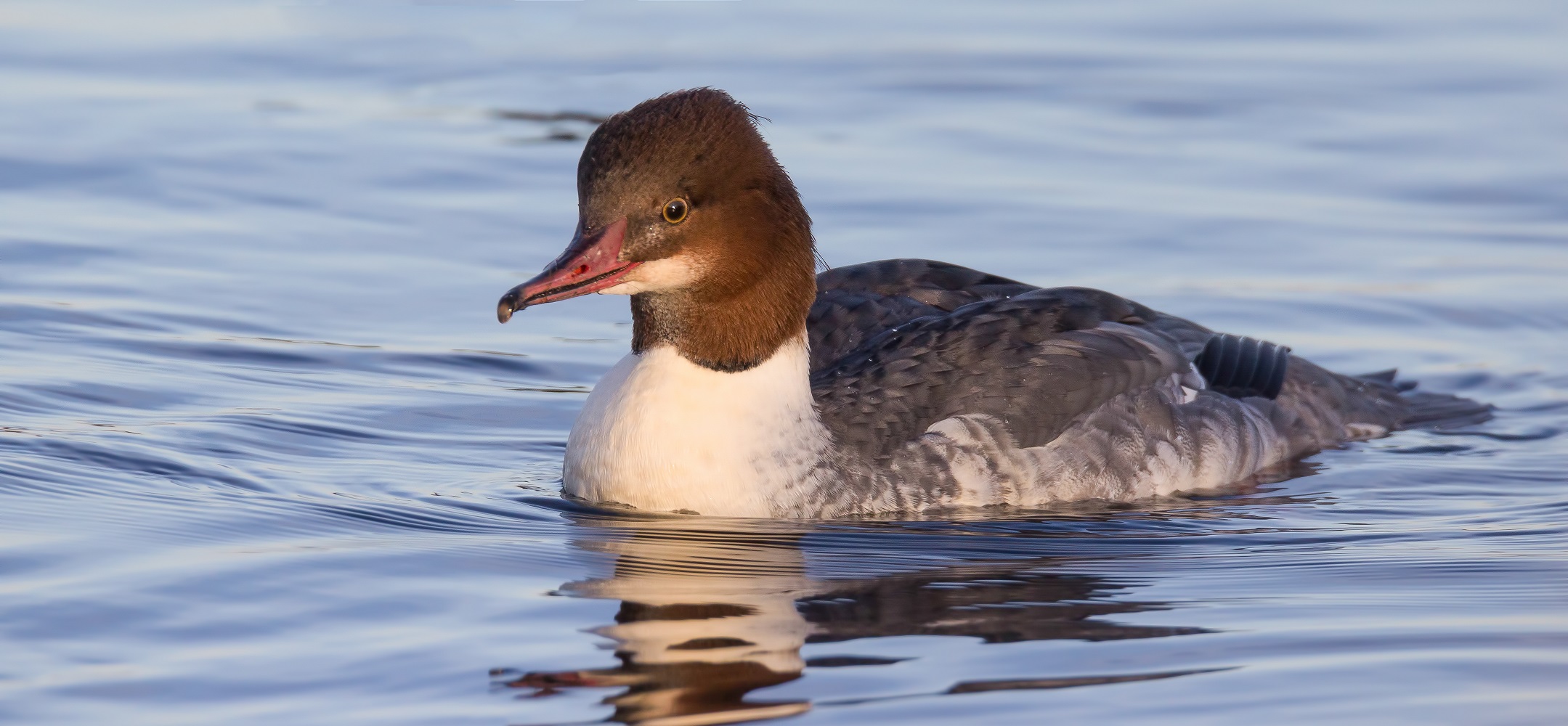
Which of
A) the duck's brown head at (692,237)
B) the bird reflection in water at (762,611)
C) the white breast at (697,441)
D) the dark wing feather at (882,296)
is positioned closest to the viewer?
the bird reflection in water at (762,611)

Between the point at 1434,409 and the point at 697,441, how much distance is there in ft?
14.2

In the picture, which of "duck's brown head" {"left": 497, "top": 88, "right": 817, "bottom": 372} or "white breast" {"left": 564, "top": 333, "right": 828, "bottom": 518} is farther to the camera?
Result: "white breast" {"left": 564, "top": 333, "right": 828, "bottom": 518}

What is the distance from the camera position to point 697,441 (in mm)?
8305

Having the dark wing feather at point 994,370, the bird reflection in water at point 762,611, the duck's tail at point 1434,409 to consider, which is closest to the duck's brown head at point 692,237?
the dark wing feather at point 994,370

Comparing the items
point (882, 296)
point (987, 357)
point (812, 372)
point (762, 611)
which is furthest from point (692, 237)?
point (882, 296)

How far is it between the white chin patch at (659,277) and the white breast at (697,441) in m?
0.30

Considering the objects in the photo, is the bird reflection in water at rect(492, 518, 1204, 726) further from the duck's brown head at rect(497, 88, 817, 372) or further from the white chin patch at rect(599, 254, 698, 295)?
the white chin patch at rect(599, 254, 698, 295)

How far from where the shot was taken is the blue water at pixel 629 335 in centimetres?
653

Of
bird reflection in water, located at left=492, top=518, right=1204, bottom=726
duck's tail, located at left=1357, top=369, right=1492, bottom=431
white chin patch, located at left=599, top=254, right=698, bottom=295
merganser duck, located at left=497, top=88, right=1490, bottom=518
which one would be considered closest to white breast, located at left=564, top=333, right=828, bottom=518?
merganser duck, located at left=497, top=88, right=1490, bottom=518

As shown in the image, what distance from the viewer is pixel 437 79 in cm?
1684

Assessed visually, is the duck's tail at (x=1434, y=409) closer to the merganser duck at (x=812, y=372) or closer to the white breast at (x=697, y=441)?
the merganser duck at (x=812, y=372)

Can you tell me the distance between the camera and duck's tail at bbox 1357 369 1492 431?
10734 millimetres

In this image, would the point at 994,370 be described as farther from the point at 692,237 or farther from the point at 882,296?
the point at 692,237

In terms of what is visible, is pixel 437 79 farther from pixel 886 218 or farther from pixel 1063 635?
pixel 1063 635
